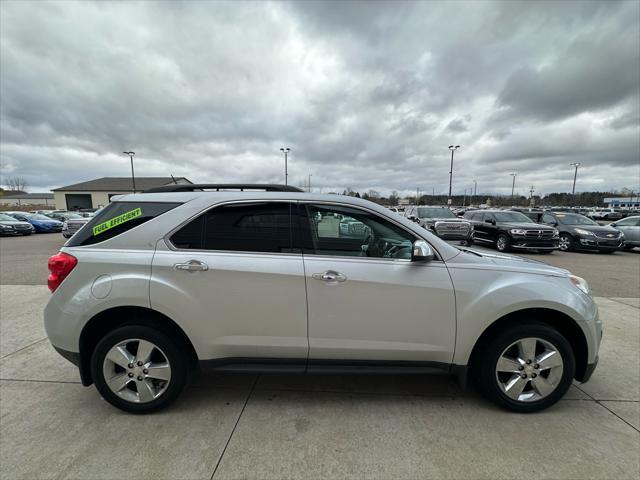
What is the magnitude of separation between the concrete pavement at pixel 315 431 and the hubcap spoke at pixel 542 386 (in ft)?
0.63

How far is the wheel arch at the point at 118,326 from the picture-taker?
245 centimetres

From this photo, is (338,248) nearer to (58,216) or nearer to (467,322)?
(467,322)

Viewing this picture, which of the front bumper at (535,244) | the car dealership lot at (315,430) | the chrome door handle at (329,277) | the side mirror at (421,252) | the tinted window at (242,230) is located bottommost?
the car dealership lot at (315,430)

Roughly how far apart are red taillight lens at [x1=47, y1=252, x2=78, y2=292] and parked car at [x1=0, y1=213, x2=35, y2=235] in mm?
24528

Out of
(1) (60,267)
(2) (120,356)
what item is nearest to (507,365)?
(2) (120,356)

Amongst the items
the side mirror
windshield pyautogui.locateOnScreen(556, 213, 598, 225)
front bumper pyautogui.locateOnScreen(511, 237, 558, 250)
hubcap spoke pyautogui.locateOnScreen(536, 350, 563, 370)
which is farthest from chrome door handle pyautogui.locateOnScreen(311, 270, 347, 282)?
windshield pyautogui.locateOnScreen(556, 213, 598, 225)

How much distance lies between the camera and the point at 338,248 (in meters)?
2.54

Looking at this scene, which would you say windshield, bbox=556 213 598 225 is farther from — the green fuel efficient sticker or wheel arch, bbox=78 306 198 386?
the green fuel efficient sticker

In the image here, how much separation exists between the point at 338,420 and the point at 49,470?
1.94 m

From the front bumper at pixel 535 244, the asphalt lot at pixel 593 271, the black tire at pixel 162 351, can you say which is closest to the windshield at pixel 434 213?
the front bumper at pixel 535 244

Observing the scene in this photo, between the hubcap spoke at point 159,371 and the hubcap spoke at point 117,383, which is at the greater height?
the hubcap spoke at point 159,371

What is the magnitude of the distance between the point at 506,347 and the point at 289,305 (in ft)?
5.77

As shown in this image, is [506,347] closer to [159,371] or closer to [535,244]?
[159,371]

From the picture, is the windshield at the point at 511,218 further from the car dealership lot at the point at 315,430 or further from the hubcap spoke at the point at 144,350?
the hubcap spoke at the point at 144,350
